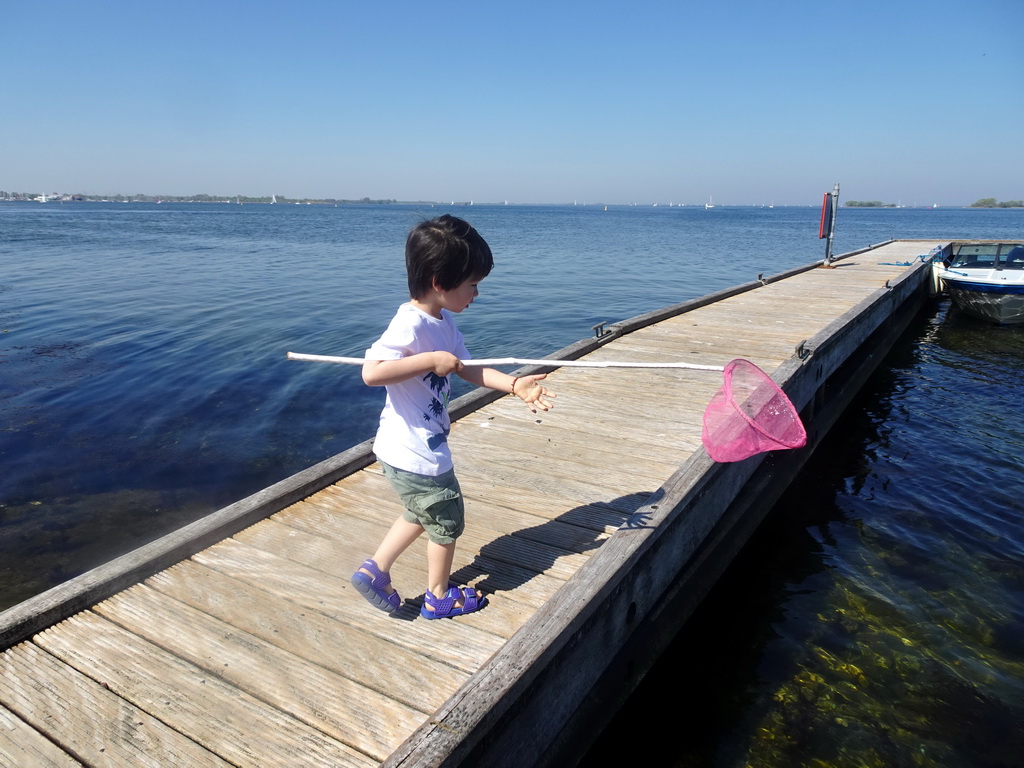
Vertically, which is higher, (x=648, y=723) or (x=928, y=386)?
(x=928, y=386)

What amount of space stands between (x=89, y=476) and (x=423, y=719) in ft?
23.9

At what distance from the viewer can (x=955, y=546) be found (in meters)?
6.18

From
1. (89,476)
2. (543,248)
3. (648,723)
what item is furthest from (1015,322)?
(543,248)

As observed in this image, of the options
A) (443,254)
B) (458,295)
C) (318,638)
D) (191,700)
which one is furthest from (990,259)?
(191,700)

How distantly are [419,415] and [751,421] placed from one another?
212 centimetres

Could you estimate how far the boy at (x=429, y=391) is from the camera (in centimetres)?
286

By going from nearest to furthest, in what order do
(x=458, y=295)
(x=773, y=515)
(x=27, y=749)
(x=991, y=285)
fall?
(x=27, y=749) → (x=458, y=295) → (x=773, y=515) → (x=991, y=285)

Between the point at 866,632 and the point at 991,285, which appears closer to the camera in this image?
the point at 866,632

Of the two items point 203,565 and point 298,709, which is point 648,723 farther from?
point 203,565

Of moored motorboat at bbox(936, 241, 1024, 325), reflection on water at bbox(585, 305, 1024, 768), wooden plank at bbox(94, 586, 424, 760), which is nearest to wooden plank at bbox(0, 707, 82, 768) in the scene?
wooden plank at bbox(94, 586, 424, 760)

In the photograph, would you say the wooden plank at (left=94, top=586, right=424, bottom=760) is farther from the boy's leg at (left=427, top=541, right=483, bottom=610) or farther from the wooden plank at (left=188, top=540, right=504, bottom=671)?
the boy's leg at (left=427, top=541, right=483, bottom=610)

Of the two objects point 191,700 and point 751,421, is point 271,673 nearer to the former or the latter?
point 191,700

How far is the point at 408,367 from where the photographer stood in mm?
2828

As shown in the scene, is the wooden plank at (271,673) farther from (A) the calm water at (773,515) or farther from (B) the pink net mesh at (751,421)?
(B) the pink net mesh at (751,421)
